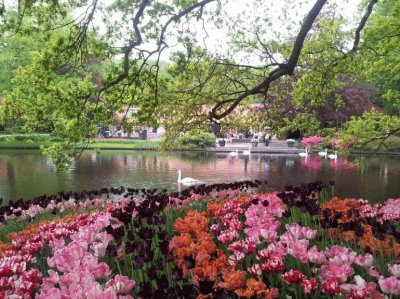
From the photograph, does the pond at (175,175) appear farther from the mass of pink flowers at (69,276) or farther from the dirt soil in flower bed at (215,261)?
the mass of pink flowers at (69,276)

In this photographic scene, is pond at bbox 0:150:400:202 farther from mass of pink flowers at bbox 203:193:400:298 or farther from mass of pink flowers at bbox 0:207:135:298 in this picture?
mass of pink flowers at bbox 203:193:400:298

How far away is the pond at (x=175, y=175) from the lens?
1688cm

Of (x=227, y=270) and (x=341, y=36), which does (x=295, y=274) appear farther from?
(x=341, y=36)

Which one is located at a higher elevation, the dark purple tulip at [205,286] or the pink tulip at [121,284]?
the dark purple tulip at [205,286]

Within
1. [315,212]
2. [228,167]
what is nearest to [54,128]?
[315,212]

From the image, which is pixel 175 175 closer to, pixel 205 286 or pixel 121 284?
pixel 121 284

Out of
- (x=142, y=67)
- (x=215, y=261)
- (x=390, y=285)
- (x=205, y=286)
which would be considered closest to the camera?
(x=205, y=286)

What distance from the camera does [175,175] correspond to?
68.4 ft

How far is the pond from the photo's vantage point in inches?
664

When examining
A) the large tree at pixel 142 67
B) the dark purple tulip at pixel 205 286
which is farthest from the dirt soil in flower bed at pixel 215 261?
the large tree at pixel 142 67

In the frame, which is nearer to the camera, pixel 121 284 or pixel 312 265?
pixel 121 284

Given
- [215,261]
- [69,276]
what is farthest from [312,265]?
[69,276]

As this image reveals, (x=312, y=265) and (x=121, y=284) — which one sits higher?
(x=121, y=284)

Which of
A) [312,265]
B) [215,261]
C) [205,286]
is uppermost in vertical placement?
[205,286]
